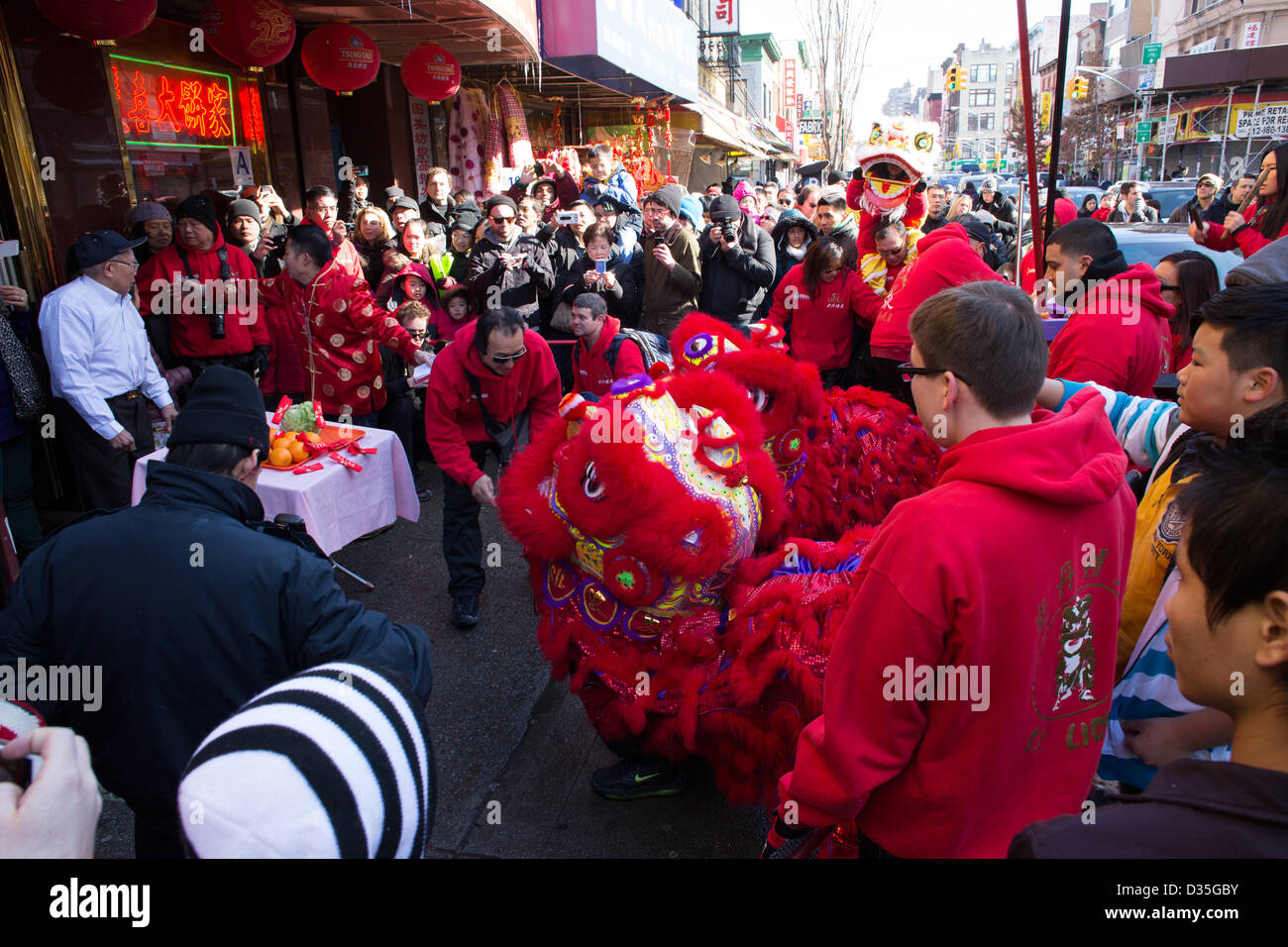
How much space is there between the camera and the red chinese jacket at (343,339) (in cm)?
493

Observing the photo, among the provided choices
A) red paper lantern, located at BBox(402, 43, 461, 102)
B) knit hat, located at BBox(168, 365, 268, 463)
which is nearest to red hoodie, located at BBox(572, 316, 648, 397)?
knit hat, located at BBox(168, 365, 268, 463)

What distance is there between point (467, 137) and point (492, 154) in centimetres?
41

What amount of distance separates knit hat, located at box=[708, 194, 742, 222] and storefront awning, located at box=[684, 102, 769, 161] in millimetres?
12837

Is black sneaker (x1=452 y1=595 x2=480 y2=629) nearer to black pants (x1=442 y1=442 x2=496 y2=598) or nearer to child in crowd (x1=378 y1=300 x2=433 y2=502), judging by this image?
black pants (x1=442 y1=442 x2=496 y2=598)

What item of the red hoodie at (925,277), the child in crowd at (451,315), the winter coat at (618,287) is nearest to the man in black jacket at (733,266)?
the winter coat at (618,287)

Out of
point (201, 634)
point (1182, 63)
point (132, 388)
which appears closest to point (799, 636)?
point (201, 634)

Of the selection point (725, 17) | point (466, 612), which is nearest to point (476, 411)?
point (466, 612)

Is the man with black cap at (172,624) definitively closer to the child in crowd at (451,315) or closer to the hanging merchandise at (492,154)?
the child in crowd at (451,315)

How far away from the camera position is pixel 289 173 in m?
8.60

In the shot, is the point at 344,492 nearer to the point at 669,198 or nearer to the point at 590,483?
the point at 590,483

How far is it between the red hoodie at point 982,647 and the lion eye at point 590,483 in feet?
3.10

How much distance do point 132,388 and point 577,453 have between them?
345 cm

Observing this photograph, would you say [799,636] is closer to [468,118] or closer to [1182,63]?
[468,118]

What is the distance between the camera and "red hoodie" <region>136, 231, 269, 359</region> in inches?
203
